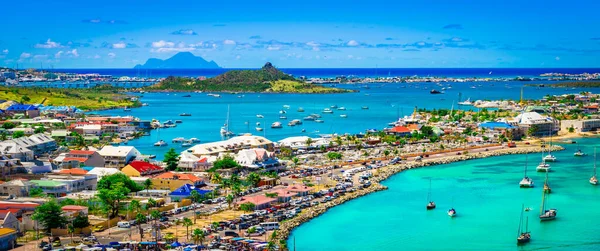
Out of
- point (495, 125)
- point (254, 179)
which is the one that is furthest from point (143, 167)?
point (495, 125)

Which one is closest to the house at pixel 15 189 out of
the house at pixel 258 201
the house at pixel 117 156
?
the house at pixel 258 201

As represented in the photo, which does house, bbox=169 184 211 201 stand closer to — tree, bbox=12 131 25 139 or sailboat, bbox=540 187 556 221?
sailboat, bbox=540 187 556 221

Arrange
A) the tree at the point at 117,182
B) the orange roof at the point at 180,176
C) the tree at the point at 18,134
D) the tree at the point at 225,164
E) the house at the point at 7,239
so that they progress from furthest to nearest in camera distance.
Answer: the tree at the point at 18,134
the tree at the point at 225,164
the orange roof at the point at 180,176
the tree at the point at 117,182
the house at the point at 7,239

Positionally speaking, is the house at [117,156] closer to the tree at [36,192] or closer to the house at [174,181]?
the house at [174,181]

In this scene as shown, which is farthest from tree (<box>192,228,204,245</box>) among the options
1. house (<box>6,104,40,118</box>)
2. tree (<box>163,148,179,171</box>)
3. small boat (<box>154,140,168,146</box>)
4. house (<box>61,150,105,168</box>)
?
house (<box>6,104,40,118</box>)

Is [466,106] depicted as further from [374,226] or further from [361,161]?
[374,226]
